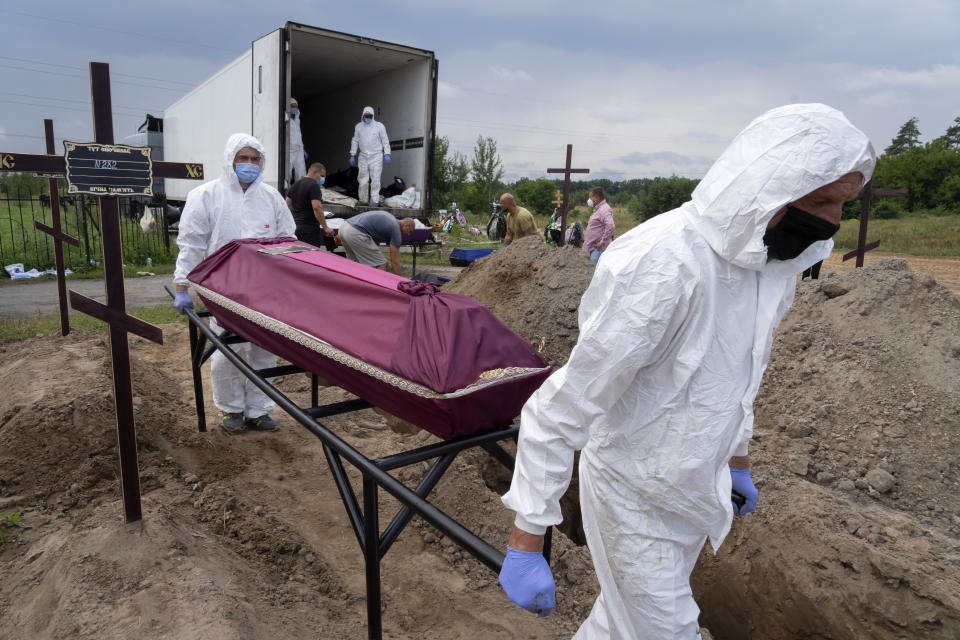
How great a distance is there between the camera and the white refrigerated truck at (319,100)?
26.1 ft

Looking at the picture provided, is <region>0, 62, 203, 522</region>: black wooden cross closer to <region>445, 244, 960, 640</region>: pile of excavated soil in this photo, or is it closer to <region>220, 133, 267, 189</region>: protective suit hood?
<region>220, 133, 267, 189</region>: protective suit hood

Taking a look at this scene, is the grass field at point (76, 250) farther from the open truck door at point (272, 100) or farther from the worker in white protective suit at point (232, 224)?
the worker in white protective suit at point (232, 224)

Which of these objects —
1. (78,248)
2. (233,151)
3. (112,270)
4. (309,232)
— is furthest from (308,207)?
(78,248)

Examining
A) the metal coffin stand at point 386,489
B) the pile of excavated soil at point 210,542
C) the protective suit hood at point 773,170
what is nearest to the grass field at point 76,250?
the pile of excavated soil at point 210,542

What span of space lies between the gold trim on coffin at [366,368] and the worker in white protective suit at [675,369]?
433mm

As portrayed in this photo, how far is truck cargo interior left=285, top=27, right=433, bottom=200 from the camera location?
8.79m

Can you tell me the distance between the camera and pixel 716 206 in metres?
1.38

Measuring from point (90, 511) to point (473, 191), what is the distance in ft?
103

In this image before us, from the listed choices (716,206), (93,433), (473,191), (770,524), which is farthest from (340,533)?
(473,191)

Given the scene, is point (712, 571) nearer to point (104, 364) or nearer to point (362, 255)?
point (104, 364)

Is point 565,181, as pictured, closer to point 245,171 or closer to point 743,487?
point 245,171

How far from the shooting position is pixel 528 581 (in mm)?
1339

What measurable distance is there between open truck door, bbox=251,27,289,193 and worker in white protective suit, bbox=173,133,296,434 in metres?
4.14

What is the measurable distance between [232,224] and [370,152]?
6136 mm
